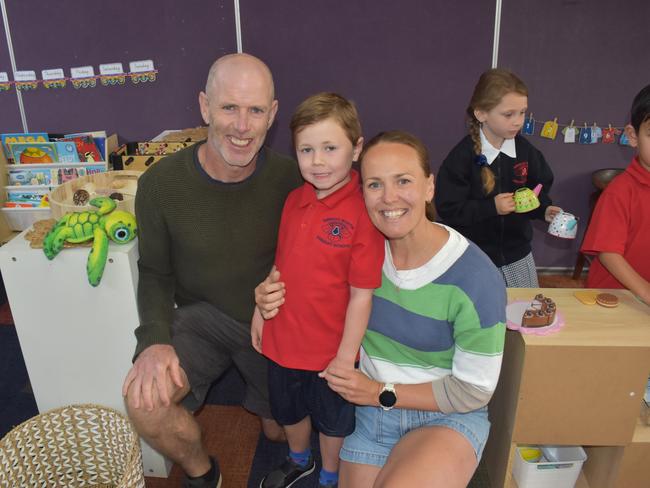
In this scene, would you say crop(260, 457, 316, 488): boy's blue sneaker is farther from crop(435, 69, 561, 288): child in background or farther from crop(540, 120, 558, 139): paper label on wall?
crop(540, 120, 558, 139): paper label on wall

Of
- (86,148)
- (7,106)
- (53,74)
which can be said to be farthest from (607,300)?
(7,106)

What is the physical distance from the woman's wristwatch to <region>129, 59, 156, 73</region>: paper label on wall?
2.99 meters

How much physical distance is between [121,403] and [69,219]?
2.24ft

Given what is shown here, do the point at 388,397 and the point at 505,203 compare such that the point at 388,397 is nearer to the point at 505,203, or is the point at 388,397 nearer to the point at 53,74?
the point at 505,203

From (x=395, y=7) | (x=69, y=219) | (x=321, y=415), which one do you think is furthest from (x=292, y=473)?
(x=395, y=7)

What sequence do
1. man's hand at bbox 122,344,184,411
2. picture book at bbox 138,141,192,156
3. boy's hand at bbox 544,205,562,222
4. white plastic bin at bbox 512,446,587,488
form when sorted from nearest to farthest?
1. man's hand at bbox 122,344,184,411
2. white plastic bin at bbox 512,446,587,488
3. boy's hand at bbox 544,205,562,222
4. picture book at bbox 138,141,192,156

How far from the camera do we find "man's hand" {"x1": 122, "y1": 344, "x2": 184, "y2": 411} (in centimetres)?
166

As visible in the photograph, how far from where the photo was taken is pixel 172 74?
378cm

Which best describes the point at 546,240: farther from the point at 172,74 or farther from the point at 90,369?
the point at 90,369

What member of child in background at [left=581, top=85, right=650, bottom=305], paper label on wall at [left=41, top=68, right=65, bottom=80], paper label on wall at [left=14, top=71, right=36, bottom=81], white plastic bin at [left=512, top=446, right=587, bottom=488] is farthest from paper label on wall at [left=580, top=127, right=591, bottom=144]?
paper label on wall at [left=14, top=71, right=36, bottom=81]

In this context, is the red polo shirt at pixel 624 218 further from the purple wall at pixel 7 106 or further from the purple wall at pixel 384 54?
the purple wall at pixel 7 106

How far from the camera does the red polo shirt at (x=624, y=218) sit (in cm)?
186

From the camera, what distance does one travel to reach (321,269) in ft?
5.30

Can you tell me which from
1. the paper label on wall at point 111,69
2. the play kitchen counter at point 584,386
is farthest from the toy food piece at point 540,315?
the paper label on wall at point 111,69
